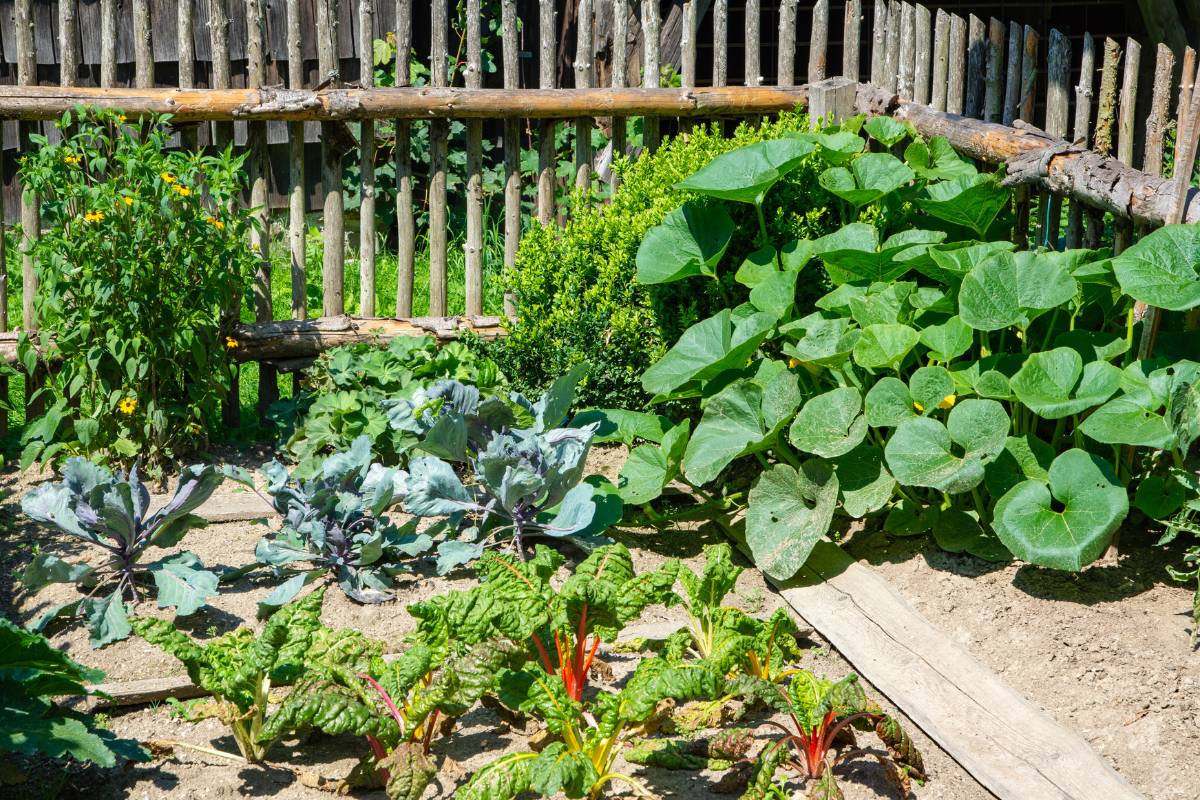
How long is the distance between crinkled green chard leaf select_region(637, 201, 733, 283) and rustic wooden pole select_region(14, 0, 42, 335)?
2.43 meters

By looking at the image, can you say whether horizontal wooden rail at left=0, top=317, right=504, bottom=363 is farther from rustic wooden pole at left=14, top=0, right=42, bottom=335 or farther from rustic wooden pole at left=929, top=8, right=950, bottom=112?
rustic wooden pole at left=929, top=8, right=950, bottom=112

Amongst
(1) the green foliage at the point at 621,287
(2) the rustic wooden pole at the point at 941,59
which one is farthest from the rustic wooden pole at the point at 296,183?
(2) the rustic wooden pole at the point at 941,59

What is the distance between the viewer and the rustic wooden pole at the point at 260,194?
509cm

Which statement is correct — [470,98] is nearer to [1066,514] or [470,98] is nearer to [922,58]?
[922,58]

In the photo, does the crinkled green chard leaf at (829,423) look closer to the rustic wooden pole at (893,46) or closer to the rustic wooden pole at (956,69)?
the rustic wooden pole at (956,69)

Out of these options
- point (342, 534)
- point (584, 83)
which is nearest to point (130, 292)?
point (342, 534)

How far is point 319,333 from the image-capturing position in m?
5.25

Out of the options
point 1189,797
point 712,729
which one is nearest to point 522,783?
point 712,729

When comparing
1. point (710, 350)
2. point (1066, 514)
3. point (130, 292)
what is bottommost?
point (1066, 514)

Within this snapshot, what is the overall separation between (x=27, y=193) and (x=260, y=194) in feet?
2.98

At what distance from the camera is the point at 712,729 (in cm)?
292

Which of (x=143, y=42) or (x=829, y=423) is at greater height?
(x=143, y=42)

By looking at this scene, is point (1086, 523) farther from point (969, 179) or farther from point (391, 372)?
point (391, 372)

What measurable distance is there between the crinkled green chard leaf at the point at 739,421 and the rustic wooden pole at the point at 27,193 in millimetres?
2736
